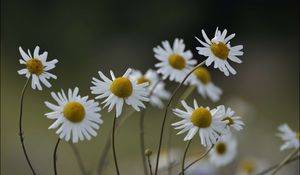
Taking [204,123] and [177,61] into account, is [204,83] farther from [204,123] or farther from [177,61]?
[204,123]

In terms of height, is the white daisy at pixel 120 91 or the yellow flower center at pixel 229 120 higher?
the white daisy at pixel 120 91

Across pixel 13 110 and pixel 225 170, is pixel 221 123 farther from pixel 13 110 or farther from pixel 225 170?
pixel 13 110

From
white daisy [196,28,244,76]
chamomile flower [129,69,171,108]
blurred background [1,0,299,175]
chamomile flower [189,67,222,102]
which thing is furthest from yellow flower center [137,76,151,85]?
blurred background [1,0,299,175]

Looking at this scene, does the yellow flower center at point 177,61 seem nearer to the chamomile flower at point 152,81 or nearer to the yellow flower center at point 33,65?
the chamomile flower at point 152,81

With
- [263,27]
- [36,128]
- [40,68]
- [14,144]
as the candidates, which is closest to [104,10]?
[263,27]

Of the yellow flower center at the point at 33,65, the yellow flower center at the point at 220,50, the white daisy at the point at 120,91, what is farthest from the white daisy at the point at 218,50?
the yellow flower center at the point at 33,65

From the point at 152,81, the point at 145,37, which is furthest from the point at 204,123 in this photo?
the point at 145,37

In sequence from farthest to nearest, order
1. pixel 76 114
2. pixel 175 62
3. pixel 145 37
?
pixel 145 37
pixel 175 62
pixel 76 114
